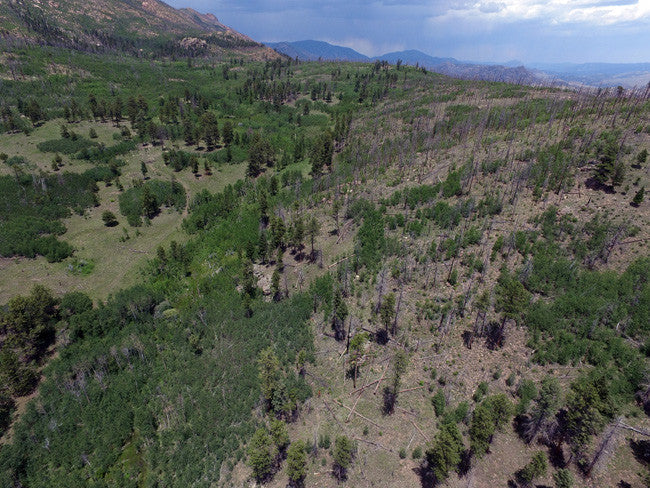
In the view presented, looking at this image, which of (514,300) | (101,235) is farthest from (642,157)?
(101,235)

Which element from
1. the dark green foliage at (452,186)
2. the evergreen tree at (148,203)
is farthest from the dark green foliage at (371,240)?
the evergreen tree at (148,203)

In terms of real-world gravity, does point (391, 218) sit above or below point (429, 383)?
above

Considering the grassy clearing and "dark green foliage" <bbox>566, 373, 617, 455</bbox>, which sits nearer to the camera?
"dark green foliage" <bbox>566, 373, 617, 455</bbox>

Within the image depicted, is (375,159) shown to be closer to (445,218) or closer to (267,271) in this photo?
(445,218)

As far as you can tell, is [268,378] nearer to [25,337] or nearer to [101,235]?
[25,337]

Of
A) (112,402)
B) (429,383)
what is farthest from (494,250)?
(112,402)

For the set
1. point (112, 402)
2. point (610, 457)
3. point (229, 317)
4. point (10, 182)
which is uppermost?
point (10, 182)

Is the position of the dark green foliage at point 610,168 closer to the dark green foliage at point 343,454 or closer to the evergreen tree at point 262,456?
the dark green foliage at point 343,454

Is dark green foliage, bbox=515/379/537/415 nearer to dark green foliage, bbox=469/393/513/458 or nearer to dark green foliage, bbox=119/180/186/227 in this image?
dark green foliage, bbox=469/393/513/458

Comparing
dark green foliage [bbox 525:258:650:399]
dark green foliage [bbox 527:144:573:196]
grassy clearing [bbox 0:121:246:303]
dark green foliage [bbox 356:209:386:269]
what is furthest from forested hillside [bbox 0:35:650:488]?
grassy clearing [bbox 0:121:246:303]
